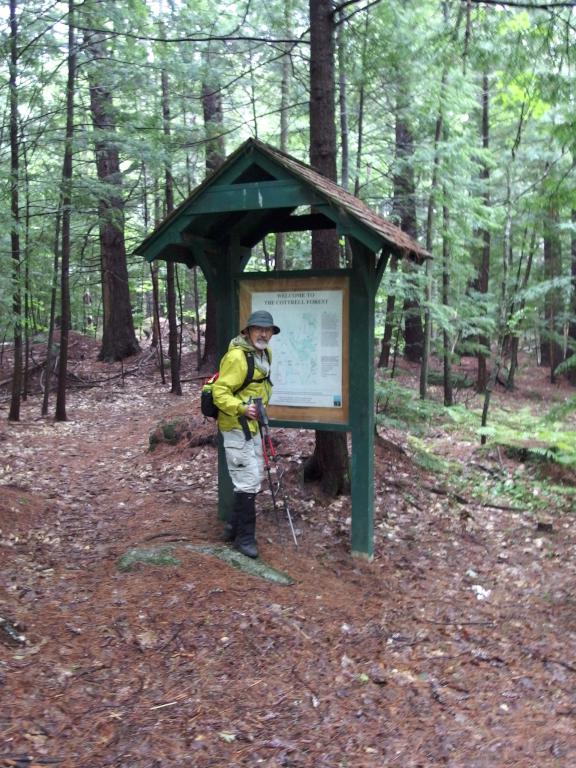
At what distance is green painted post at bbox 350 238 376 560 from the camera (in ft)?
17.5

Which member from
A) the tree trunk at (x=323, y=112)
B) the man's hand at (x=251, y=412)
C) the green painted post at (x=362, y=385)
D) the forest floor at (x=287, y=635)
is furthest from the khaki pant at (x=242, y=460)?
the tree trunk at (x=323, y=112)

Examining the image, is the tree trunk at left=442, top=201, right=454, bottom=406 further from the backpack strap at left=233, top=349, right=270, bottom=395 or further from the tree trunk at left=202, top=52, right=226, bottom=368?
the backpack strap at left=233, top=349, right=270, bottom=395

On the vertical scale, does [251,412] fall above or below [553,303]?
below

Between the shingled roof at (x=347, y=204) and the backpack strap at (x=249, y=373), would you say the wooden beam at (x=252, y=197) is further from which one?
the backpack strap at (x=249, y=373)

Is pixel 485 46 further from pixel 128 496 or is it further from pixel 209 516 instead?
pixel 128 496

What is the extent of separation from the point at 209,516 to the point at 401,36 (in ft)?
22.5

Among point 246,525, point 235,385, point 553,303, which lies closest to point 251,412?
point 235,385

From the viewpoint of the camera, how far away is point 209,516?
6.16m

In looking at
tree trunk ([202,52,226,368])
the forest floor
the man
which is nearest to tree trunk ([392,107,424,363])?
tree trunk ([202,52,226,368])

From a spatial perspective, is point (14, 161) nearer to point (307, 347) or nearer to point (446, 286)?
point (307, 347)

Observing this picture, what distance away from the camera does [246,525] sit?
16.8ft

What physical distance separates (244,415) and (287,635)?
5.55ft

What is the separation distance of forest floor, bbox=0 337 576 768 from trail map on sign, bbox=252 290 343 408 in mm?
1405

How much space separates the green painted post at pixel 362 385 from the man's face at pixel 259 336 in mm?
805
